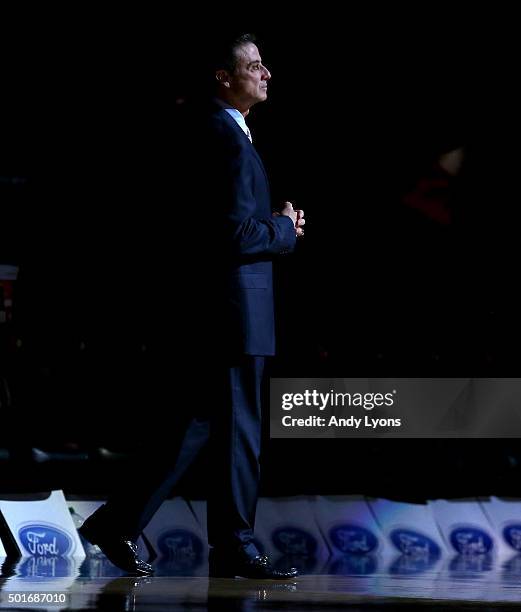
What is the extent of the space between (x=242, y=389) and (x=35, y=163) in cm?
458

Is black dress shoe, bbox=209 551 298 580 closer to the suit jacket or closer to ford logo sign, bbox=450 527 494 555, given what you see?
the suit jacket

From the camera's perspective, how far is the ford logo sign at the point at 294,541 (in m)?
5.37

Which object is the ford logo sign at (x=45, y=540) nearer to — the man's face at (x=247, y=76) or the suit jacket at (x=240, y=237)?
the suit jacket at (x=240, y=237)

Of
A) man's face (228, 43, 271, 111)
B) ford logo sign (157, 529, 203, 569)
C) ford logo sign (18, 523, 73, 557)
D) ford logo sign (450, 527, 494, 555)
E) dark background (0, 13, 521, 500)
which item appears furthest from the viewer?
dark background (0, 13, 521, 500)

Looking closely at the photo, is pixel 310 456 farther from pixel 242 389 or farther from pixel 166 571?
pixel 242 389

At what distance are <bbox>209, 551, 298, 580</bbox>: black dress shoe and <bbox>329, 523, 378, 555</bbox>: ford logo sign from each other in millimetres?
1983

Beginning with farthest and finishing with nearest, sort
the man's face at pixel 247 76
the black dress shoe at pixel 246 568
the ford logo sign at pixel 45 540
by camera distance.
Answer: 1. the ford logo sign at pixel 45 540
2. the man's face at pixel 247 76
3. the black dress shoe at pixel 246 568

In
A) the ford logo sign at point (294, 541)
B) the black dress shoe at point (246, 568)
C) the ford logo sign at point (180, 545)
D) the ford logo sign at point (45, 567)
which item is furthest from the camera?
the ford logo sign at point (294, 541)

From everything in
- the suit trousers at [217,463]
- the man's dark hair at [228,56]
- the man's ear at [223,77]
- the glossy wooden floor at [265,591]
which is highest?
the man's dark hair at [228,56]

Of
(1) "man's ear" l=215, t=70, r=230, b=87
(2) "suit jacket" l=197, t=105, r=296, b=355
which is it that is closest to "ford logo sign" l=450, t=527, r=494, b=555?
(2) "suit jacket" l=197, t=105, r=296, b=355

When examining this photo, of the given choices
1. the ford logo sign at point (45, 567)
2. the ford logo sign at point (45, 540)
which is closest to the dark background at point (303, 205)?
the ford logo sign at point (45, 540)

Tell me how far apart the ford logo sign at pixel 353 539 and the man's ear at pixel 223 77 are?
→ 8.17 feet

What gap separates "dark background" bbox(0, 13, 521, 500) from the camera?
709 centimetres

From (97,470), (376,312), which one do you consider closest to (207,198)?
(97,470)
